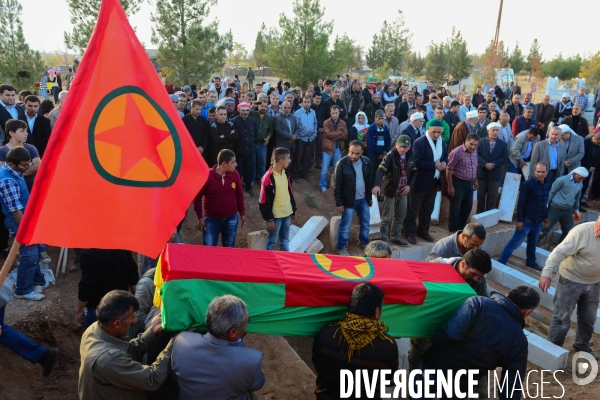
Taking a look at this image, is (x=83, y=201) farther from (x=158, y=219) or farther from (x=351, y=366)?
(x=351, y=366)

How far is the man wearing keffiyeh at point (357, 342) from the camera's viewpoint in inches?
121

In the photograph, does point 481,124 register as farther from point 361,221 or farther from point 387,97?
point 387,97

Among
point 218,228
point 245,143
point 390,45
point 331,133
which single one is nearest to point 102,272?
point 218,228

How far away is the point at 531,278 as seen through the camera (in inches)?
298

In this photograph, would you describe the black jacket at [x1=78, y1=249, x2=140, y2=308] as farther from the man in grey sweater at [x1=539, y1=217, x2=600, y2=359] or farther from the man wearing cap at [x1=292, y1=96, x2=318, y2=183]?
the man wearing cap at [x1=292, y1=96, x2=318, y2=183]

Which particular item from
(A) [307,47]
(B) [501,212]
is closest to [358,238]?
(B) [501,212]

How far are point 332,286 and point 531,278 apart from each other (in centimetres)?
548

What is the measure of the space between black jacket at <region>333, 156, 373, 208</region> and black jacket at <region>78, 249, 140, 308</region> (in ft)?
11.3

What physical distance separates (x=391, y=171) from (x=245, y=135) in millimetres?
2756

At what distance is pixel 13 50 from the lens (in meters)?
17.0

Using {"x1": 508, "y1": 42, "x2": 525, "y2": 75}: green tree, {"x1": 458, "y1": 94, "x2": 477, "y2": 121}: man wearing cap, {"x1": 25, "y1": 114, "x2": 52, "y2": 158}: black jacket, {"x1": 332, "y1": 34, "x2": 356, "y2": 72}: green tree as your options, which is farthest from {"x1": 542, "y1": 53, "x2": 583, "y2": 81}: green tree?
{"x1": 25, "y1": 114, "x2": 52, "y2": 158}: black jacket

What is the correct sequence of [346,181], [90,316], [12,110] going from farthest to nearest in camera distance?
[12,110]
[346,181]
[90,316]

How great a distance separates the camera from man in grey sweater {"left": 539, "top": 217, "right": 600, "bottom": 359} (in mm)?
5156

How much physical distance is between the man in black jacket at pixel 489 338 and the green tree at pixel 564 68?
168 ft
